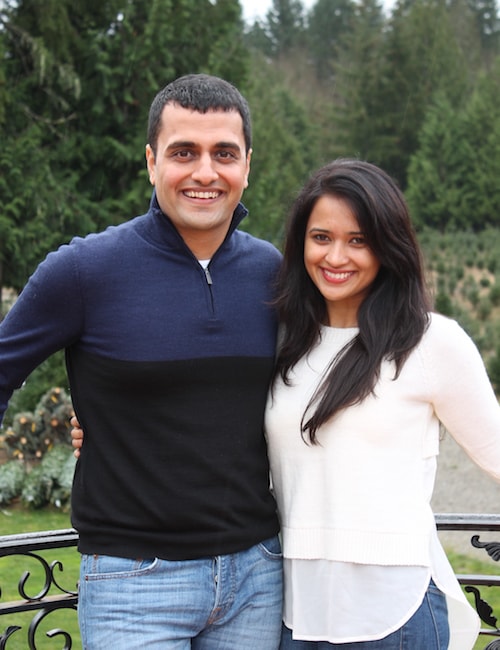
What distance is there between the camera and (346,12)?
46750 millimetres

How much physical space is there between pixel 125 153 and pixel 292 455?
809 cm

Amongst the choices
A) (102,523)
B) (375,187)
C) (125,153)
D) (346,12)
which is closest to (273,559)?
(102,523)

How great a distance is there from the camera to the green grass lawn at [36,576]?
493 cm

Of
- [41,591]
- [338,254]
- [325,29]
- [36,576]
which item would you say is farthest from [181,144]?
[325,29]

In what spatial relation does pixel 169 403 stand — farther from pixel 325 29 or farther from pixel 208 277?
pixel 325 29

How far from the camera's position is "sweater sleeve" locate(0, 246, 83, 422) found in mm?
2025

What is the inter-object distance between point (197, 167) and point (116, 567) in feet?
3.10

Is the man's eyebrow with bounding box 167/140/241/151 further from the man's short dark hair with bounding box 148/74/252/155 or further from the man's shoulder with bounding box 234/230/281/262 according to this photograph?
the man's shoulder with bounding box 234/230/281/262

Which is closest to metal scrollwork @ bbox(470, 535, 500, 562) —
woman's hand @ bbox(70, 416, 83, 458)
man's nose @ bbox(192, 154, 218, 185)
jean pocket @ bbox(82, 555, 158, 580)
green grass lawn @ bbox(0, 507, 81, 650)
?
jean pocket @ bbox(82, 555, 158, 580)

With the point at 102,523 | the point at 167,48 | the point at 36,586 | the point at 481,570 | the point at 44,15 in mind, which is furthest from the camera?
the point at 167,48

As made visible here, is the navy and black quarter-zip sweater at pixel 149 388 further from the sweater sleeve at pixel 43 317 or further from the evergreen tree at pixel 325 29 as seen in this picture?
the evergreen tree at pixel 325 29

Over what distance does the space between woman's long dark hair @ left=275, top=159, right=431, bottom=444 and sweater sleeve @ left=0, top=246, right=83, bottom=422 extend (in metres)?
0.53

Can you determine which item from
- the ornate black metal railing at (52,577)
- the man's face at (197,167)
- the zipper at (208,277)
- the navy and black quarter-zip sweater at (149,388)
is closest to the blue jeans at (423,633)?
the navy and black quarter-zip sweater at (149,388)

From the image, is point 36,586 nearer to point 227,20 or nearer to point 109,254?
point 109,254
